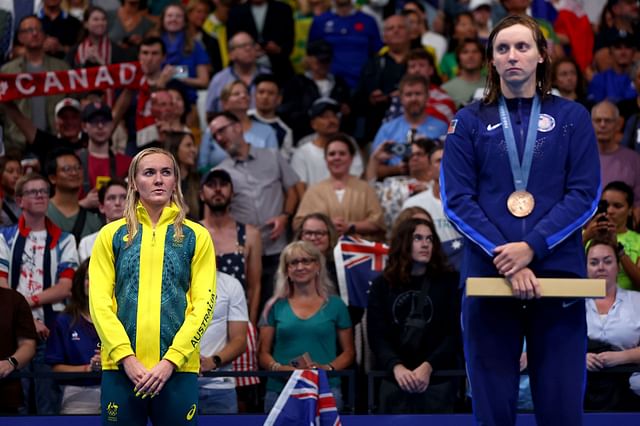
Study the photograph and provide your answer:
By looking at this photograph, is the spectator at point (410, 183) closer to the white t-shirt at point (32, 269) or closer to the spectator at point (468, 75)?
the spectator at point (468, 75)

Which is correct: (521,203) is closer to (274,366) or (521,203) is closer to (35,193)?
(274,366)

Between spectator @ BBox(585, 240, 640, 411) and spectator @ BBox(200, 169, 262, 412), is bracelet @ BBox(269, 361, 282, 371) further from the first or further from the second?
spectator @ BBox(585, 240, 640, 411)

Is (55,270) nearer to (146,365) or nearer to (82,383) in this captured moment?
(82,383)

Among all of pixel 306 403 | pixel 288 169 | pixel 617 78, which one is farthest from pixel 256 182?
pixel 617 78

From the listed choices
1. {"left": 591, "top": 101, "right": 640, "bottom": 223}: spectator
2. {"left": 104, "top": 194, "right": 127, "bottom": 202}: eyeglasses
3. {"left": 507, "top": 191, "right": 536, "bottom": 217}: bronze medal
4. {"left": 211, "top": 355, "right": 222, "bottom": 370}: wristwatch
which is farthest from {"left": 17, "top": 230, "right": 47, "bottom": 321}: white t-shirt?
{"left": 591, "top": 101, "right": 640, "bottom": 223}: spectator

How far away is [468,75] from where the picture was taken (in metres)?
11.8

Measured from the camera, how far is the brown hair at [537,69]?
5375mm

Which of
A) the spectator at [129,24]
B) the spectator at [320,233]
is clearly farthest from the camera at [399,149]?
the spectator at [129,24]

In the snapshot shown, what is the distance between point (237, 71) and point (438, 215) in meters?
3.34

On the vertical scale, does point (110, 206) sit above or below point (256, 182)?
below

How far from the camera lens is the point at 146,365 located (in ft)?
18.5

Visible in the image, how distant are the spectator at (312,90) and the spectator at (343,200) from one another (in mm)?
1592

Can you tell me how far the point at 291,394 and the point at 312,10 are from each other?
7.41 metres

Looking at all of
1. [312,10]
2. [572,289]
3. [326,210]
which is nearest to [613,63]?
[312,10]
